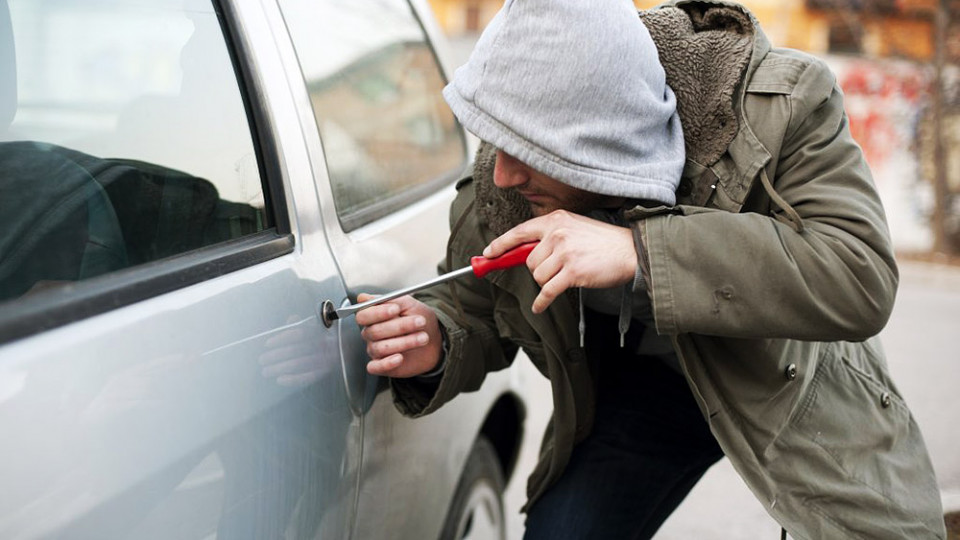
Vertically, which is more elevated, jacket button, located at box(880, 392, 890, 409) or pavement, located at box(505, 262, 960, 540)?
jacket button, located at box(880, 392, 890, 409)

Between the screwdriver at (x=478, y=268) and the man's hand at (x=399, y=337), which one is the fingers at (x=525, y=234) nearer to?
the screwdriver at (x=478, y=268)

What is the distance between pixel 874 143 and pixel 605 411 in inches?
447

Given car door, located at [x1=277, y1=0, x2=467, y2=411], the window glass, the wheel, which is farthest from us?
the wheel

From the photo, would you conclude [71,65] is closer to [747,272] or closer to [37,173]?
[37,173]

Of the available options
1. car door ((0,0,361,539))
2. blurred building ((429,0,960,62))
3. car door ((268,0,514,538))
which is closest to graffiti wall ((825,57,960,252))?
blurred building ((429,0,960,62))

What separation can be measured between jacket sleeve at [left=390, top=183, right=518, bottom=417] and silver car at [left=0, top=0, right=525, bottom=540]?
0.21ft

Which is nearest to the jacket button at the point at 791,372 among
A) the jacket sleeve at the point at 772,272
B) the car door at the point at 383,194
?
the jacket sleeve at the point at 772,272

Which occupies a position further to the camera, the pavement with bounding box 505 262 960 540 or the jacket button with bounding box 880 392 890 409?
the pavement with bounding box 505 262 960 540

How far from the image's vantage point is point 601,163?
1.62m

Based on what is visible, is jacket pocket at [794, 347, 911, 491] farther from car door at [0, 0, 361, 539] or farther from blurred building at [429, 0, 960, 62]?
blurred building at [429, 0, 960, 62]

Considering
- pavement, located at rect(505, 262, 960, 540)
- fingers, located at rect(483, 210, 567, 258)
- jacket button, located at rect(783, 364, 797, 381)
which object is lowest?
pavement, located at rect(505, 262, 960, 540)

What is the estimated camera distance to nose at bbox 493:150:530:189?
5.63ft

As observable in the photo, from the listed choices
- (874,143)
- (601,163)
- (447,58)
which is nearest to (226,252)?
(601,163)

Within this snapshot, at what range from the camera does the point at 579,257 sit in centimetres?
156
